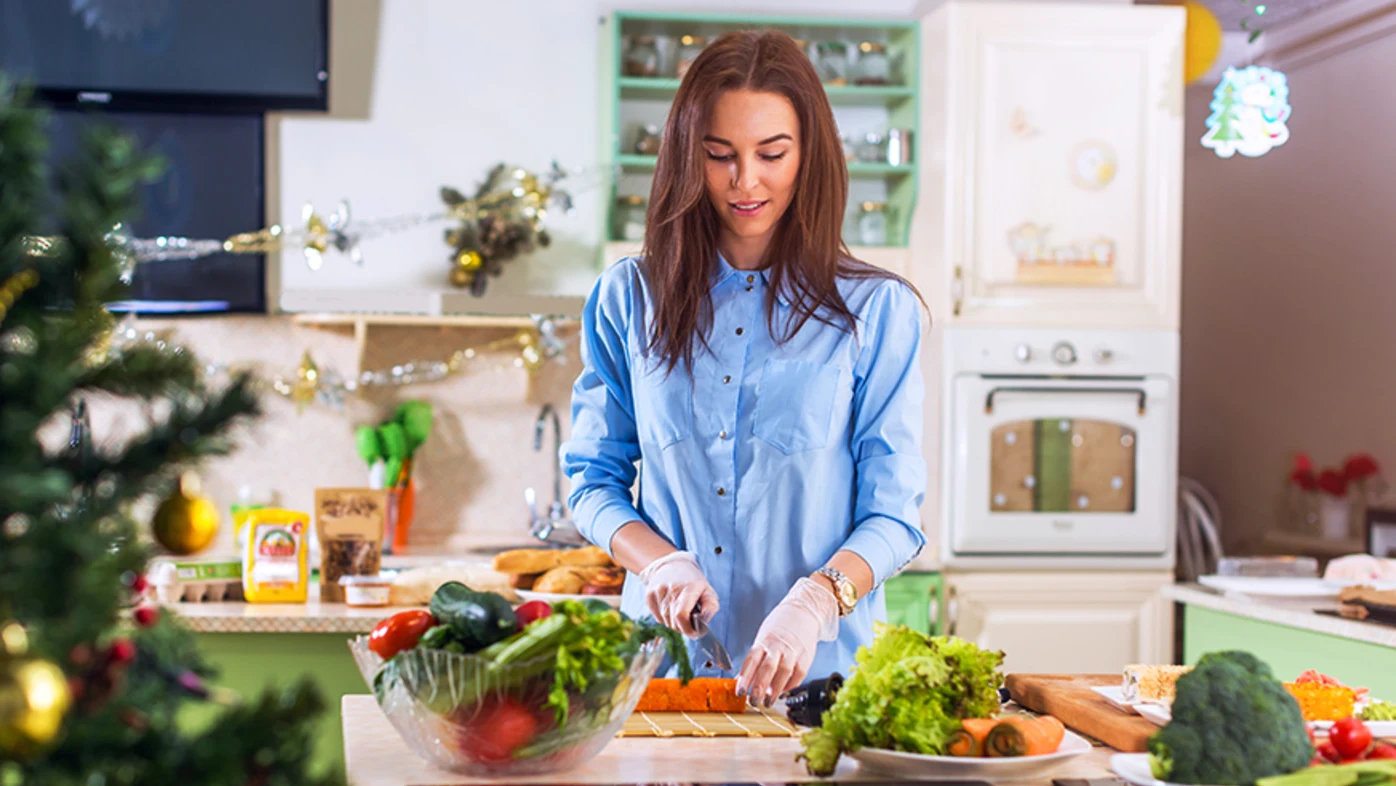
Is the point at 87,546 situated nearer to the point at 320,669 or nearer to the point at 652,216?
the point at 652,216

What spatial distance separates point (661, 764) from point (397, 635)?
9.6 inches

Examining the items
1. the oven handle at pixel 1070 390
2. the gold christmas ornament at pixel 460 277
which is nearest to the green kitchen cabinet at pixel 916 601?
the oven handle at pixel 1070 390

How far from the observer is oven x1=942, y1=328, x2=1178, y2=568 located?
135 inches

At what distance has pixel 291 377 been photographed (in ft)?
12.0

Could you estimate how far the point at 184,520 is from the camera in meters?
0.58

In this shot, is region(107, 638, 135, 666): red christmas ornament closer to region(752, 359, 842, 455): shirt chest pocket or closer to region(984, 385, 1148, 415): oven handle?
region(752, 359, 842, 455): shirt chest pocket

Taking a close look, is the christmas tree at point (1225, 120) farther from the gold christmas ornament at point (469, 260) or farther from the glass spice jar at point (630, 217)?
the gold christmas ornament at point (469, 260)

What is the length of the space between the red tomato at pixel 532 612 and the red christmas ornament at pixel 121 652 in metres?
0.53

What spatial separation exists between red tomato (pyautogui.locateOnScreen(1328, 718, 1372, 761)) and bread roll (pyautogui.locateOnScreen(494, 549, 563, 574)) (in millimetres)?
1743

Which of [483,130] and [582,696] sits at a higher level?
[483,130]

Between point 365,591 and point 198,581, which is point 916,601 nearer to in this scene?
point 365,591

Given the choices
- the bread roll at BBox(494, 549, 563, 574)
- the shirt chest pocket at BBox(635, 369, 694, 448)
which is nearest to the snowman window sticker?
the bread roll at BBox(494, 549, 563, 574)

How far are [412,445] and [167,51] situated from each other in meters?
1.23

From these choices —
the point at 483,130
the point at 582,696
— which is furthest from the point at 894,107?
the point at 582,696
